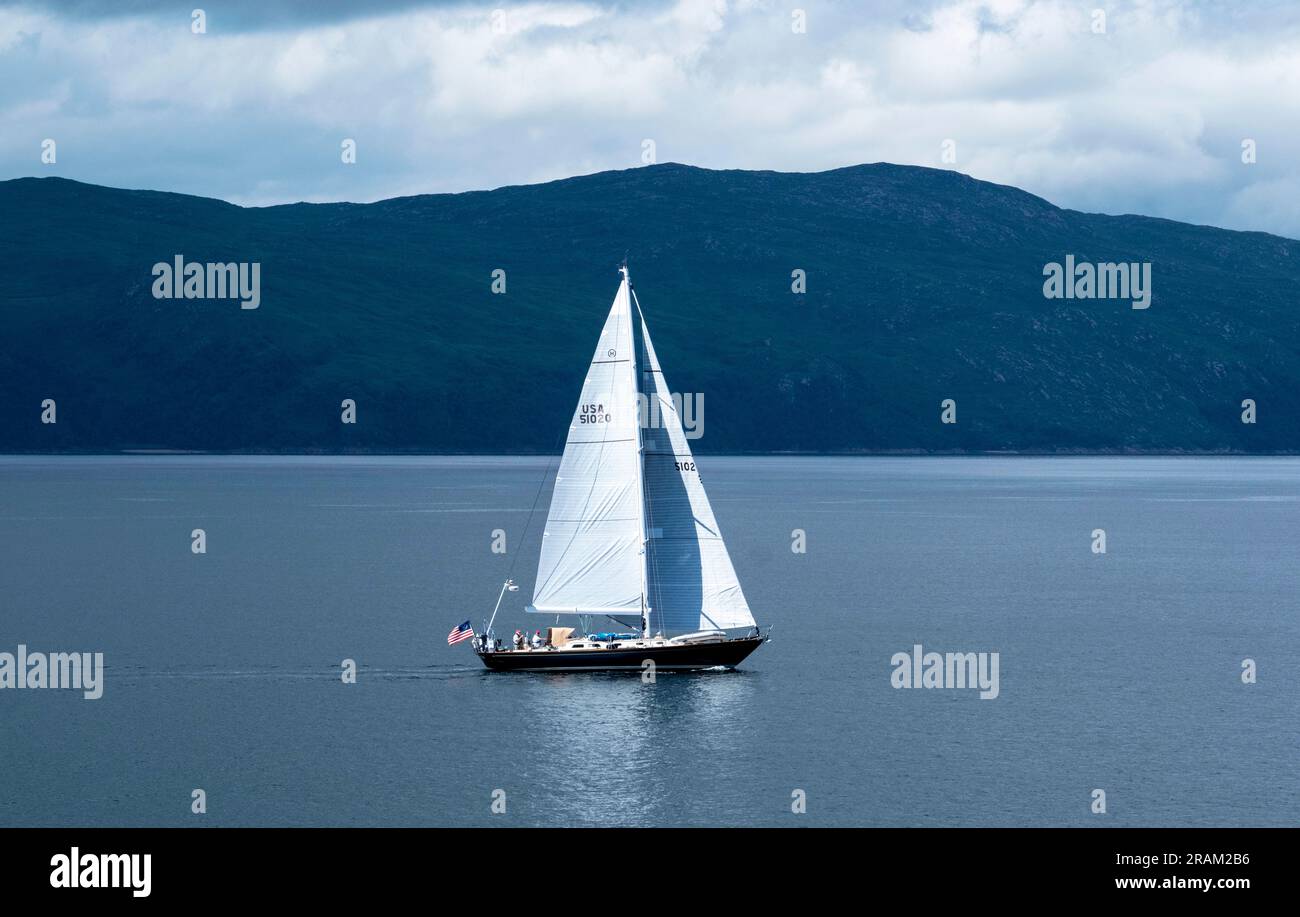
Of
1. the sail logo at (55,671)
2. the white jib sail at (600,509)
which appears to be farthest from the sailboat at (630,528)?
the sail logo at (55,671)

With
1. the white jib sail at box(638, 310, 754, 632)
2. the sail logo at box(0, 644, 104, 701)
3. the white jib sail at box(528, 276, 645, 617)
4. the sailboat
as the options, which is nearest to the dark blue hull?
the sailboat

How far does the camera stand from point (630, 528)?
60.8 metres

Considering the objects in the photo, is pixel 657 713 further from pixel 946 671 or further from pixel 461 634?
pixel 946 671

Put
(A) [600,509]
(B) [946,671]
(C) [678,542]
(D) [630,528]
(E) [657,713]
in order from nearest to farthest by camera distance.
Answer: (E) [657,713]
(D) [630,528]
(A) [600,509]
(C) [678,542]
(B) [946,671]

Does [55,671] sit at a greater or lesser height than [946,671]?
greater

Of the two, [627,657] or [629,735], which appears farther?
[627,657]

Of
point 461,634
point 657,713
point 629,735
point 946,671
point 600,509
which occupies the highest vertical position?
point 600,509

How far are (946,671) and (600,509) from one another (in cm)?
2173

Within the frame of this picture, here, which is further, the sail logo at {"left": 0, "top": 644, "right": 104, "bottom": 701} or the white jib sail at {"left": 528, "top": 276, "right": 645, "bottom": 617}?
the sail logo at {"left": 0, "top": 644, "right": 104, "bottom": 701}
